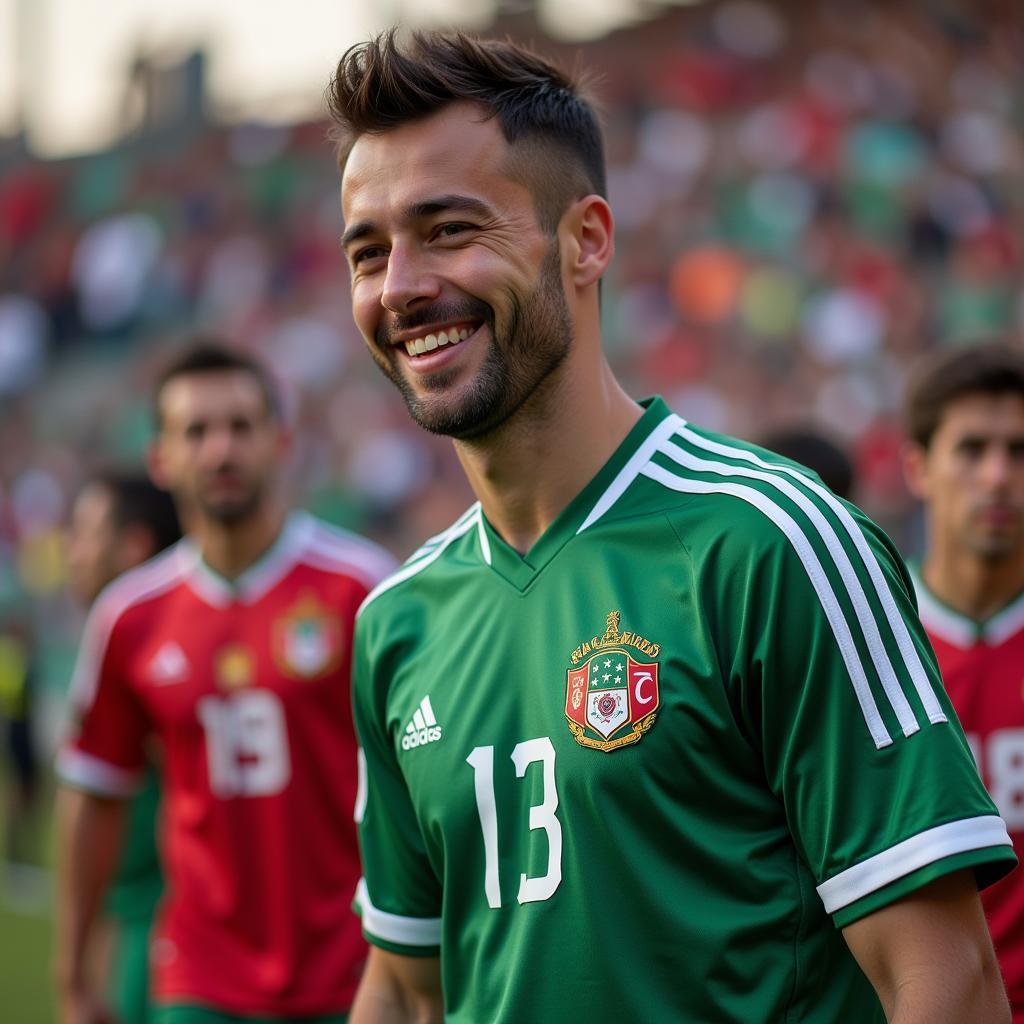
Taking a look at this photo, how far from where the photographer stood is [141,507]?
663cm

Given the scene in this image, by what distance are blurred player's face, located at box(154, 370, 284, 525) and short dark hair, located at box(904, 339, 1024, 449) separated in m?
2.01

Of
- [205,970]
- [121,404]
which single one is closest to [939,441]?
[205,970]

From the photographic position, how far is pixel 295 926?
4.59m

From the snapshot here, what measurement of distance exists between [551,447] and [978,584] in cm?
180

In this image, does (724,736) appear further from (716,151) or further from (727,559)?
(716,151)

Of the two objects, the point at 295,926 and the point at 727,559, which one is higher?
the point at 727,559

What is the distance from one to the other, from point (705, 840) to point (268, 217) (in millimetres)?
18002

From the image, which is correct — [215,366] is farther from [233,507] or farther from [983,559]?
[983,559]

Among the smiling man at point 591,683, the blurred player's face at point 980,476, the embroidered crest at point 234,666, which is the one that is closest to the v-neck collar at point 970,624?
the blurred player's face at point 980,476

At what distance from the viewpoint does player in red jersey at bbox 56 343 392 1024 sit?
4.62 m

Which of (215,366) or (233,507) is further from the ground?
(215,366)

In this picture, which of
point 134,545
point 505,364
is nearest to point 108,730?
point 134,545

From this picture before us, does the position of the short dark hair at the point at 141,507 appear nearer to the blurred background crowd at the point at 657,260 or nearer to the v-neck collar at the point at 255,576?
the v-neck collar at the point at 255,576

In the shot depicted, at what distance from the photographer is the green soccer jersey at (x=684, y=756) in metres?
2.01
